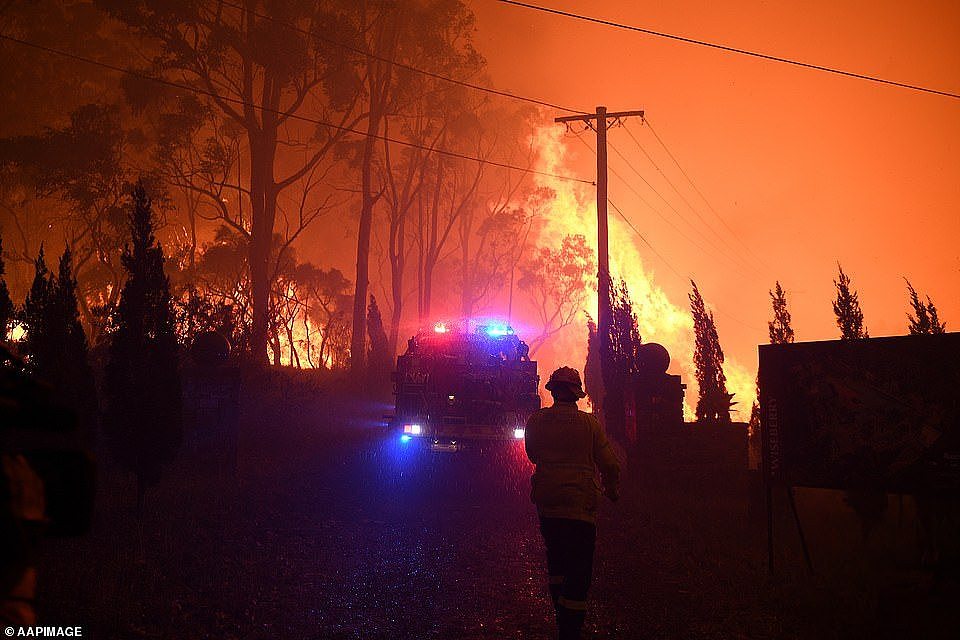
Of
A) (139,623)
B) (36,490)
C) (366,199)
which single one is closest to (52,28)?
(366,199)

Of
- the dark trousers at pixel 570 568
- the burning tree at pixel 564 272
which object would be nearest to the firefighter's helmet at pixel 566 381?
the dark trousers at pixel 570 568

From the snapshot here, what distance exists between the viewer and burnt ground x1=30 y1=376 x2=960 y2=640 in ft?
18.9

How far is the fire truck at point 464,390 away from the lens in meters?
13.9

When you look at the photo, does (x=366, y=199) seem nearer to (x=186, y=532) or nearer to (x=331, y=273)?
(x=331, y=273)

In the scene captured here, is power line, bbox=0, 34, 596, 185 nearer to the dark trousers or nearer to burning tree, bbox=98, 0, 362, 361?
burning tree, bbox=98, 0, 362, 361

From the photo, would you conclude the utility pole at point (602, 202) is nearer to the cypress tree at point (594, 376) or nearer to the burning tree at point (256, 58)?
the cypress tree at point (594, 376)

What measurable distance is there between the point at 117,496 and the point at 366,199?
2405 cm

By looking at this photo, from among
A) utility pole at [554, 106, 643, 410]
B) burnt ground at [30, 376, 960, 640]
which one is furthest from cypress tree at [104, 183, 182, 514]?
utility pole at [554, 106, 643, 410]

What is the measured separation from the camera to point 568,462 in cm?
515

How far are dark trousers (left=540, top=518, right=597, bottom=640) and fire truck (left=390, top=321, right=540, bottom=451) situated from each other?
870 cm

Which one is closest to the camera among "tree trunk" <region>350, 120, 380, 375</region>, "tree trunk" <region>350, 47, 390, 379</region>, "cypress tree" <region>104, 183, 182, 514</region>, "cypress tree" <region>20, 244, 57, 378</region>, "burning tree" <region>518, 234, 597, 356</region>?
"cypress tree" <region>104, 183, 182, 514</region>

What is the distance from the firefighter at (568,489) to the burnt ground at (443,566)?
950mm

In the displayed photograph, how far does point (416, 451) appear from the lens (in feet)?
47.4

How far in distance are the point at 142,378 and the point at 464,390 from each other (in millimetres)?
6013
